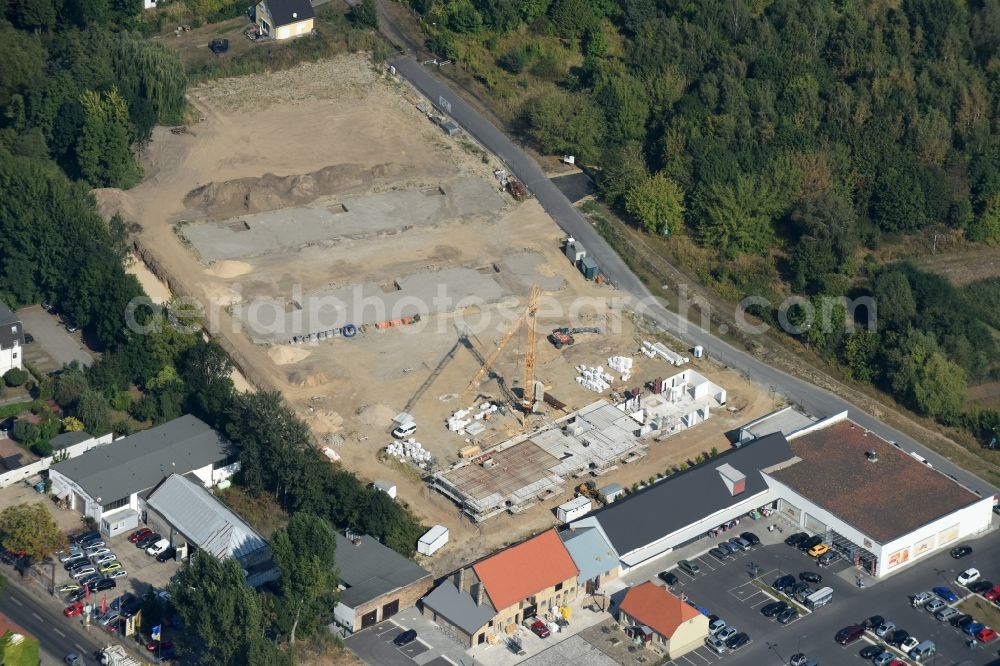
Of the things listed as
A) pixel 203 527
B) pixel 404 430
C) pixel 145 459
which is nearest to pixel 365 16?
pixel 404 430

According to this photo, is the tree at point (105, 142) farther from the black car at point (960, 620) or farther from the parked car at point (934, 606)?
the black car at point (960, 620)

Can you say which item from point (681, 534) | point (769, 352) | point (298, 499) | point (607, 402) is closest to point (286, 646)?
point (298, 499)

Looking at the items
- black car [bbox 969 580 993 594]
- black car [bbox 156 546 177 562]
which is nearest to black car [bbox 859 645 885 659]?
black car [bbox 969 580 993 594]

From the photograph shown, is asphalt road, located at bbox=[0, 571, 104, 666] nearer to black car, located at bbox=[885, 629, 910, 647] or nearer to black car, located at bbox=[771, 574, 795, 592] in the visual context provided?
black car, located at bbox=[771, 574, 795, 592]

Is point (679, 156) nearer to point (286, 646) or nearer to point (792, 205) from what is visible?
point (792, 205)

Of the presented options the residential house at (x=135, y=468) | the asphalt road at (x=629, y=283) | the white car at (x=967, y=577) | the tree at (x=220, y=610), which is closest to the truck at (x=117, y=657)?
the tree at (x=220, y=610)

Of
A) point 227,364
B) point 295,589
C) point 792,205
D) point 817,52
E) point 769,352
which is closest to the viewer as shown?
point 295,589
